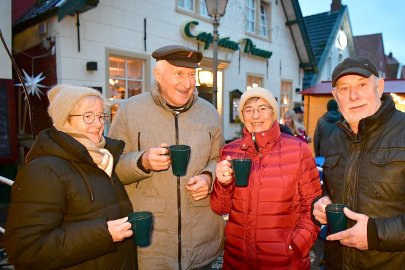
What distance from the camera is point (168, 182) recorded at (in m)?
2.28

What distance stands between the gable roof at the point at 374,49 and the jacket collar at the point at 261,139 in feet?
116

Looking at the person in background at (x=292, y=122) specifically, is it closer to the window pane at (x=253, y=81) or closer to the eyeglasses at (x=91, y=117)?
the window pane at (x=253, y=81)

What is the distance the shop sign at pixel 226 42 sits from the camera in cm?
855

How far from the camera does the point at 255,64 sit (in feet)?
36.7

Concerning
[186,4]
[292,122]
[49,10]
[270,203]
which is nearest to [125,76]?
[49,10]

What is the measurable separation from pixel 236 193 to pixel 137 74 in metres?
6.11

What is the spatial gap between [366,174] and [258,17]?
1040cm

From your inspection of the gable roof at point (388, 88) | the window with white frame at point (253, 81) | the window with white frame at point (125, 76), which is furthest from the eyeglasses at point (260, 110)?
the window with white frame at point (253, 81)

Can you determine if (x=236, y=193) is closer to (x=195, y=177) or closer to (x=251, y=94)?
(x=195, y=177)

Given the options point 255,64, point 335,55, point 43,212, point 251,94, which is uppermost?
point 335,55

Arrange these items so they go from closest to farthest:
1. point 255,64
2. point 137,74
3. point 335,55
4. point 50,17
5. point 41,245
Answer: point 41,245
point 50,17
point 137,74
point 255,64
point 335,55

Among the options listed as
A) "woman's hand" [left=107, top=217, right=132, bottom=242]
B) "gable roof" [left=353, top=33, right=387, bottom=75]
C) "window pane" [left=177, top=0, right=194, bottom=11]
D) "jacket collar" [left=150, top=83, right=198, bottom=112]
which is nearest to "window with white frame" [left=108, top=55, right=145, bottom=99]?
"window pane" [left=177, top=0, right=194, bottom=11]

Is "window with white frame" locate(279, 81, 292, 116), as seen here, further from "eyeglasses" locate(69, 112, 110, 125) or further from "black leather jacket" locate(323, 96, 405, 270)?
"eyeglasses" locate(69, 112, 110, 125)

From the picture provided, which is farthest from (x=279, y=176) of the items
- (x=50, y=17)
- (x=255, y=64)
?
(x=255, y=64)
